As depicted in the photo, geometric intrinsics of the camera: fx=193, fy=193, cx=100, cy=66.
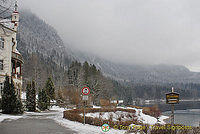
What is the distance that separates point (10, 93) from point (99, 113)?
55.2 feet

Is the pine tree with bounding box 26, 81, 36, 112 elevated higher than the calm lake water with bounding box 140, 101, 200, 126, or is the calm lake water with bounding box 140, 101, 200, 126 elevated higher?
the pine tree with bounding box 26, 81, 36, 112

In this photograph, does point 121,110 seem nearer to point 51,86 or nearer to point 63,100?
point 63,100

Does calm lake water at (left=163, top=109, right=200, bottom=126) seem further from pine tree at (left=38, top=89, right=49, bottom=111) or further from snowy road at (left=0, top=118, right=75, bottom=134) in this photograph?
snowy road at (left=0, top=118, right=75, bottom=134)

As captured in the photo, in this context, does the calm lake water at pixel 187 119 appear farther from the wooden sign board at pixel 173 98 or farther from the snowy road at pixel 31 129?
the snowy road at pixel 31 129

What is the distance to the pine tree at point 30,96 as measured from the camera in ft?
93.2

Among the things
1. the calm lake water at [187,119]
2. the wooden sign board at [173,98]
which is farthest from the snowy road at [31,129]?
the calm lake water at [187,119]

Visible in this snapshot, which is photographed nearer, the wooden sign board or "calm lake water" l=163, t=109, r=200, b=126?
the wooden sign board

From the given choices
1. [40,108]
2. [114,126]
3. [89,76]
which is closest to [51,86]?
[40,108]

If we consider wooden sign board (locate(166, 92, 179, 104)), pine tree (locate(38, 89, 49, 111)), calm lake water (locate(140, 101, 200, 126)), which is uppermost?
wooden sign board (locate(166, 92, 179, 104))

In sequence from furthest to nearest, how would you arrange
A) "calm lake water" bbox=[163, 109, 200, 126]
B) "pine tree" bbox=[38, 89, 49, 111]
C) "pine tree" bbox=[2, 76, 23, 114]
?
"calm lake water" bbox=[163, 109, 200, 126] → "pine tree" bbox=[38, 89, 49, 111] → "pine tree" bbox=[2, 76, 23, 114]

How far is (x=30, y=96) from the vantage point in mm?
28500

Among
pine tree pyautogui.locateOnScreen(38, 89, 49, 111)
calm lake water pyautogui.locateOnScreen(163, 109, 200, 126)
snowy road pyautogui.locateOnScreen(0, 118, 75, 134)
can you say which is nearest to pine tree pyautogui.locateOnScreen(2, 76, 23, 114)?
snowy road pyautogui.locateOnScreen(0, 118, 75, 134)

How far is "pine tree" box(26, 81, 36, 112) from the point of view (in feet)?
93.2

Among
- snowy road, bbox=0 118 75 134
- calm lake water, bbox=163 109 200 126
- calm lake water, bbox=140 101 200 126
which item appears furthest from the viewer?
calm lake water, bbox=140 101 200 126
